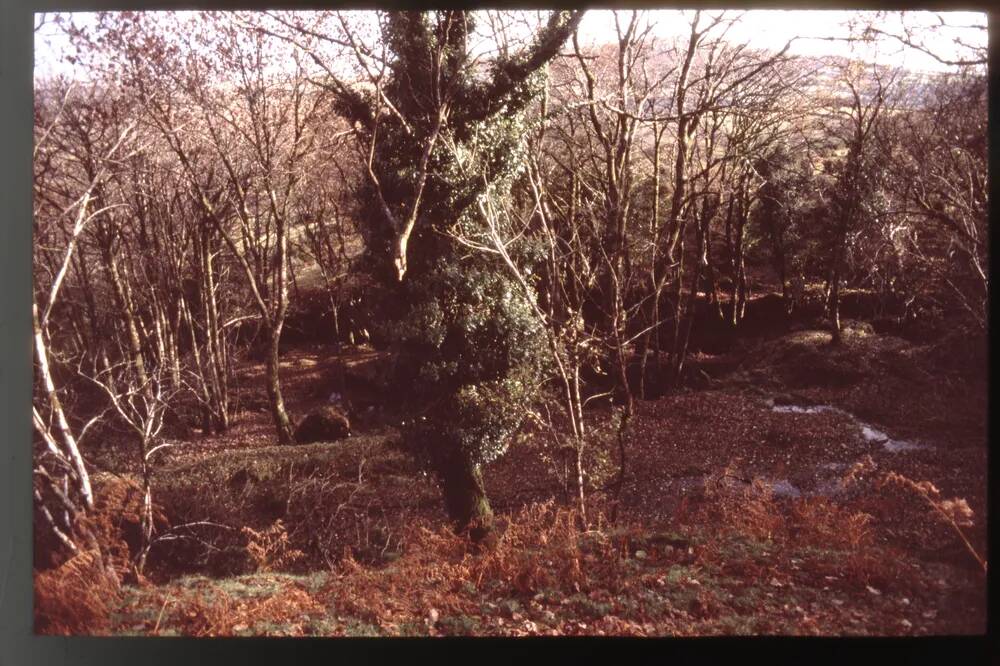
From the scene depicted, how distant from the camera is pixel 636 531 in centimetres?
825

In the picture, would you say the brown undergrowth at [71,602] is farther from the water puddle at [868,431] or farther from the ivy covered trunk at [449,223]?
the water puddle at [868,431]

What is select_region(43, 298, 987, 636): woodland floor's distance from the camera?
6.35 metres

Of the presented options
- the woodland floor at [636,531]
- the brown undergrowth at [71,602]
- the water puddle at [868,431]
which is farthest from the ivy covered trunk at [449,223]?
the water puddle at [868,431]

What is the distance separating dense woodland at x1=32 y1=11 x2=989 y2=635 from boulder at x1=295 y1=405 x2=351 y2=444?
3.3 inches

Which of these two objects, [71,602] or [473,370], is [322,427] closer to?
[473,370]

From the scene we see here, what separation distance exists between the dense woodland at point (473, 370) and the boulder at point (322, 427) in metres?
0.08

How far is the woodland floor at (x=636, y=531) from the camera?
6352 millimetres

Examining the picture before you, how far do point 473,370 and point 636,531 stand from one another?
317 cm

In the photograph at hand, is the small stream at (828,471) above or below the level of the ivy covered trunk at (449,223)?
below

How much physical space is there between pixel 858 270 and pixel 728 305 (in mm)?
4749

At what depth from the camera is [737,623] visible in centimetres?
611

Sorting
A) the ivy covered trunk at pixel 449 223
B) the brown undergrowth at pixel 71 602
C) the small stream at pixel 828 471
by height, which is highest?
the ivy covered trunk at pixel 449 223

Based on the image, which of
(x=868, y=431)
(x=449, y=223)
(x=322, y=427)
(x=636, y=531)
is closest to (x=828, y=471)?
(x=868, y=431)

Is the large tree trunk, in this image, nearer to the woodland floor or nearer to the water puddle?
the woodland floor
